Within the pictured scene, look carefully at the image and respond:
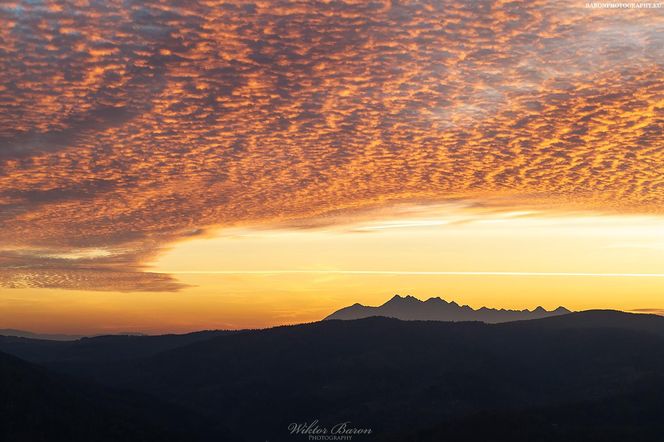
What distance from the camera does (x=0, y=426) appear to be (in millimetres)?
195375

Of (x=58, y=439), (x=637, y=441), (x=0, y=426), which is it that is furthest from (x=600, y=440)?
(x=0, y=426)

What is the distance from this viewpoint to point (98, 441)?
199250mm

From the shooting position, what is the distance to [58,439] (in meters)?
197

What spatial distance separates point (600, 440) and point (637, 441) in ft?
39.9

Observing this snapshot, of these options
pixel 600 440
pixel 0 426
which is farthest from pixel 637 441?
pixel 0 426

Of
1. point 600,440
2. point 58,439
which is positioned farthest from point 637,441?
point 58,439

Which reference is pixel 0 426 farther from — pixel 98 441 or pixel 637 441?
pixel 637 441

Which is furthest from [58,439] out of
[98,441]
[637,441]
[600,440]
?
[637,441]

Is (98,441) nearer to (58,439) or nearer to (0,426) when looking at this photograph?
(58,439)

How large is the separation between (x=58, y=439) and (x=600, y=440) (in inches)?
6831

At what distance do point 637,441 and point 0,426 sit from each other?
20325 centimetres

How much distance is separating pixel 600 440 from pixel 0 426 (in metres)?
191

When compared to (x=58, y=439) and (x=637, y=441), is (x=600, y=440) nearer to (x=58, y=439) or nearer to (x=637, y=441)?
(x=637, y=441)

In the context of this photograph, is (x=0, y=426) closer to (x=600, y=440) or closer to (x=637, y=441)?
(x=600, y=440)
